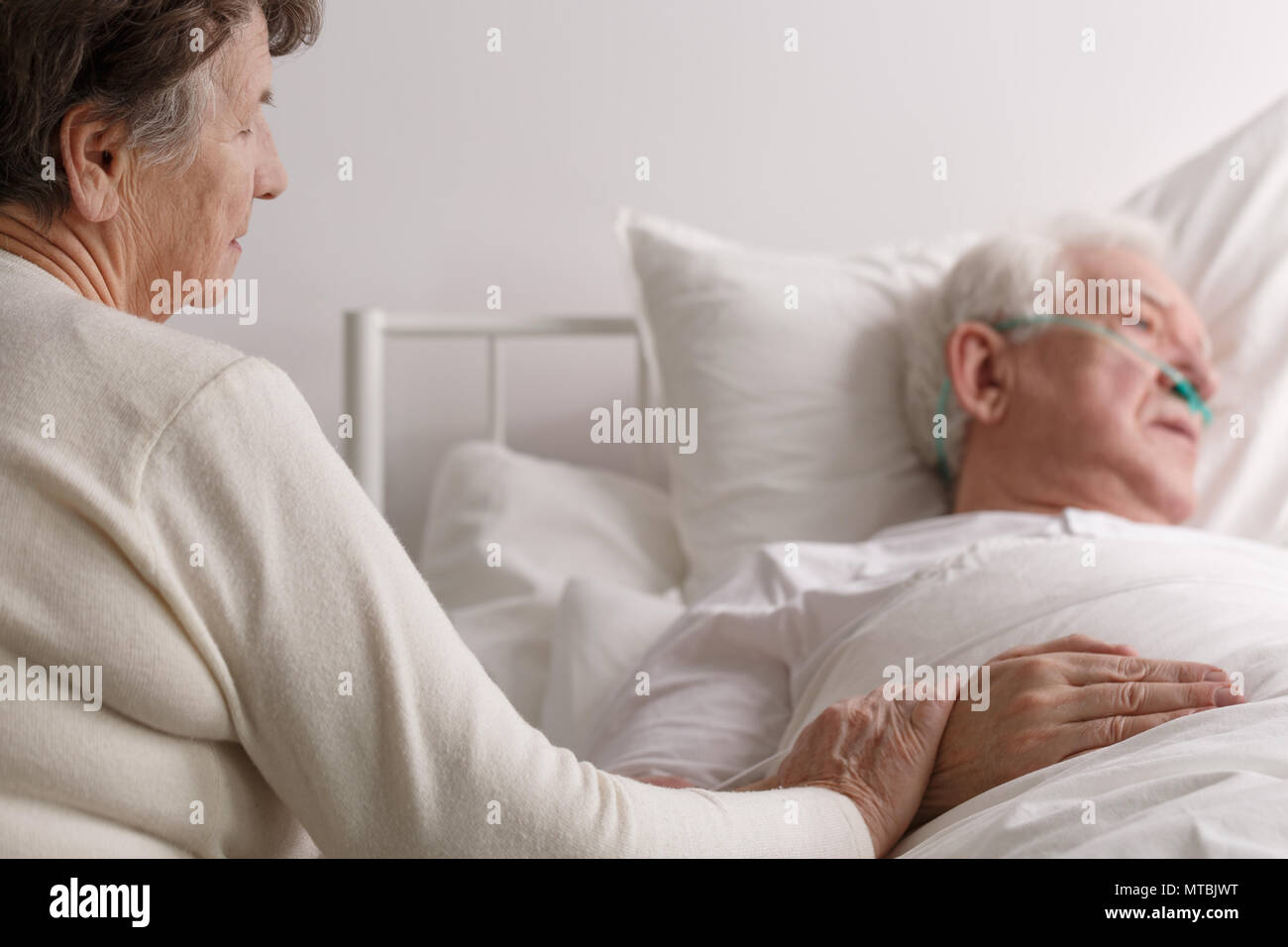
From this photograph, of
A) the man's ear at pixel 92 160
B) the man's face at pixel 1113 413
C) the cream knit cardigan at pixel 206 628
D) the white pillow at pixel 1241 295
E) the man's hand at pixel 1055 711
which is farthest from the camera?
the white pillow at pixel 1241 295

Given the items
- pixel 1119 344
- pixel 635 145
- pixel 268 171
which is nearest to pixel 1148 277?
pixel 1119 344

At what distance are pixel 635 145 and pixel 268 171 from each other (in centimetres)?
105

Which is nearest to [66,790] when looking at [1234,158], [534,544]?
[534,544]

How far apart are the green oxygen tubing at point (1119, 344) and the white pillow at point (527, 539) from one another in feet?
Result: 1.44

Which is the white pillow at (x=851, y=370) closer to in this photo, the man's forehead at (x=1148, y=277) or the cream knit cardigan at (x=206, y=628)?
the man's forehead at (x=1148, y=277)

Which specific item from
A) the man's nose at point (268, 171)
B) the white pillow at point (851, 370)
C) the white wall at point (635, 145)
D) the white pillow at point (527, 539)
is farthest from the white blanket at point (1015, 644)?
the white wall at point (635, 145)

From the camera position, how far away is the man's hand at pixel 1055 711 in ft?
2.86

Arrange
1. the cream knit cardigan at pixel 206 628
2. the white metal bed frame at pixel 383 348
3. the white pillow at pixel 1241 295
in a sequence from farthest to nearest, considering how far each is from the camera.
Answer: the white metal bed frame at pixel 383 348 → the white pillow at pixel 1241 295 → the cream knit cardigan at pixel 206 628

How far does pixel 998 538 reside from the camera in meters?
1.21

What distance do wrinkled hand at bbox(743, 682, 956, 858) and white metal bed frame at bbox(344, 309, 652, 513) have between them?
92cm

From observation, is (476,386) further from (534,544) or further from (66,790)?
(66,790)

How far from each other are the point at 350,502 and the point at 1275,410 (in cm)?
127

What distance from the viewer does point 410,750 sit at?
68cm
